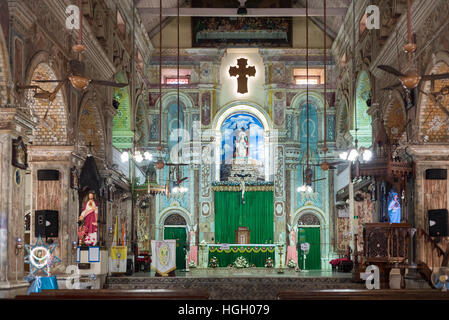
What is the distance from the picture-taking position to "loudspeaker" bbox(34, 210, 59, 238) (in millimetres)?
16438

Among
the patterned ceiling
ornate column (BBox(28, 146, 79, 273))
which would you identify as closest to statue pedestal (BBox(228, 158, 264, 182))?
the patterned ceiling

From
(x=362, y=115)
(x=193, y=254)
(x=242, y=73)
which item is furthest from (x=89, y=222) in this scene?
(x=242, y=73)

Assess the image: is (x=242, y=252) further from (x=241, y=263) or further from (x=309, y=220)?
(x=309, y=220)

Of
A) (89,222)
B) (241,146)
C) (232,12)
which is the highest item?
(232,12)

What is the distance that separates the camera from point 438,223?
1627 cm

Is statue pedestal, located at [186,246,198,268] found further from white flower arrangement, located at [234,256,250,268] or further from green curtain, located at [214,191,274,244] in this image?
green curtain, located at [214,191,274,244]

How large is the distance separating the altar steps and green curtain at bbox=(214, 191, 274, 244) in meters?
9.39

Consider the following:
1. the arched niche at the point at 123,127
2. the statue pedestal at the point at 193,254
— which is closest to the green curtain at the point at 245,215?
the statue pedestal at the point at 193,254

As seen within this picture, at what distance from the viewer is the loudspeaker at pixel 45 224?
16438 mm

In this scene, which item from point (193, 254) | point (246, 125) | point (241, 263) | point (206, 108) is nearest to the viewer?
point (241, 263)

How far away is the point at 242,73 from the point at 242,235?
24.0 ft

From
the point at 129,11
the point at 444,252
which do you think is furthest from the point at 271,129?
the point at 444,252

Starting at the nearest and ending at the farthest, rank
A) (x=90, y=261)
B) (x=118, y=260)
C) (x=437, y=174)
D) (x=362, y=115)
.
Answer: (x=437, y=174) → (x=90, y=261) → (x=118, y=260) → (x=362, y=115)

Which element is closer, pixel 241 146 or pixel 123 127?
pixel 123 127
